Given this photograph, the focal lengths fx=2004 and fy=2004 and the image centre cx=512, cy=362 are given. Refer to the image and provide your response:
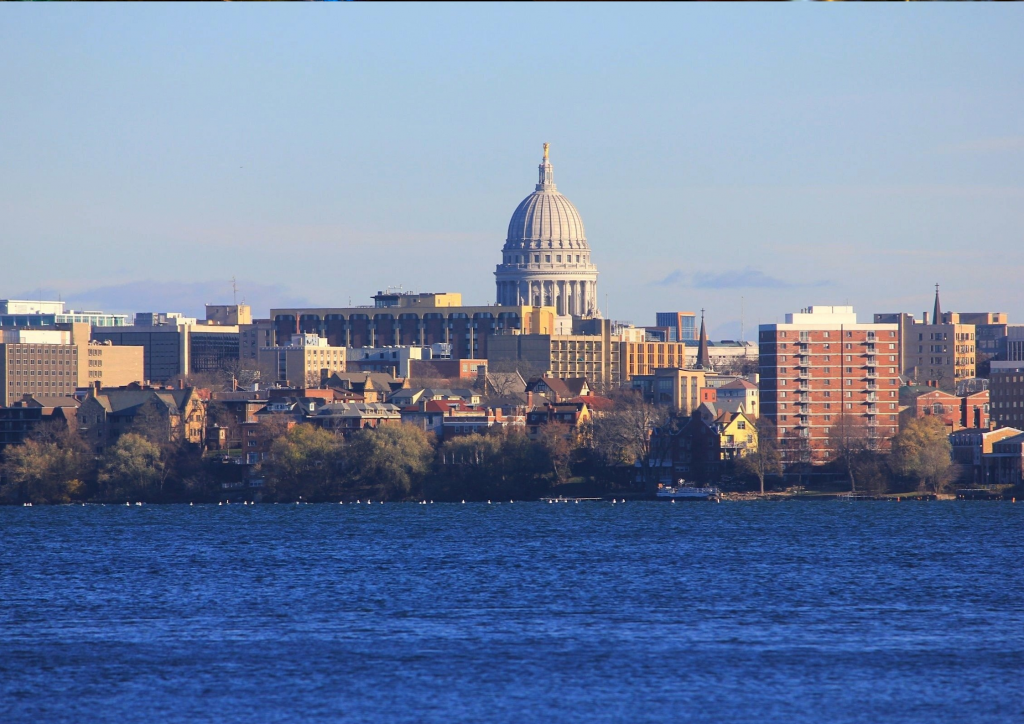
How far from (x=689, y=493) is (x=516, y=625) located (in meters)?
60.7

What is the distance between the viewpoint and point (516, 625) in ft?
170

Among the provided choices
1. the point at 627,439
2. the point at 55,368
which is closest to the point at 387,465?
the point at 627,439

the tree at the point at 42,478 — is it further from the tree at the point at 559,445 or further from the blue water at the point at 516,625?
the tree at the point at 559,445

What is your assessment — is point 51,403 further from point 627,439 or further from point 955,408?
point 955,408

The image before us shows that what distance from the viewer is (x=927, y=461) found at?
108 metres

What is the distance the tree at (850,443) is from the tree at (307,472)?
28168 millimetres

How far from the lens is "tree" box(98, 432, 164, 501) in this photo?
10975 cm

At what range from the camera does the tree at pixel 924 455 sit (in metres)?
108

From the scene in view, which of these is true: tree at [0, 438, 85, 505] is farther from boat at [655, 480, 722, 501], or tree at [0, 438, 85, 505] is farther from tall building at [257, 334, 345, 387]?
tall building at [257, 334, 345, 387]

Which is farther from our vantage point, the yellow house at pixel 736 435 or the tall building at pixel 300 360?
the tall building at pixel 300 360

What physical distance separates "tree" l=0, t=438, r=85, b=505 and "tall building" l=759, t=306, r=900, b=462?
42.6m

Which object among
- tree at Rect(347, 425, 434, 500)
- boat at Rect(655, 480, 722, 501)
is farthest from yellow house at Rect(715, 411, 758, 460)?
tree at Rect(347, 425, 434, 500)

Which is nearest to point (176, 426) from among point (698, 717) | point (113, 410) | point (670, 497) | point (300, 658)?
point (113, 410)

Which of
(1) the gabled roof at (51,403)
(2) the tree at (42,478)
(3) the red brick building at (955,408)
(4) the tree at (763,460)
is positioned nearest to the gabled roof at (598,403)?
(4) the tree at (763,460)
